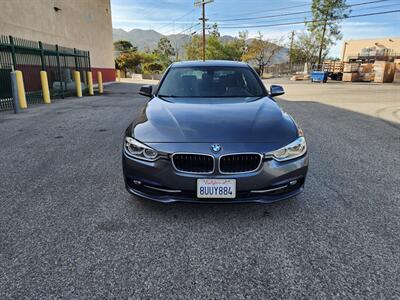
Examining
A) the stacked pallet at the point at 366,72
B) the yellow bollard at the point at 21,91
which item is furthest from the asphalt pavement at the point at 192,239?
the stacked pallet at the point at 366,72

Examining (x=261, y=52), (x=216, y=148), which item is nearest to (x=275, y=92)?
(x=216, y=148)

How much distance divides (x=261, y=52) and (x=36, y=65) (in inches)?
1970

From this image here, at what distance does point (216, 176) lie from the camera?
7.97ft

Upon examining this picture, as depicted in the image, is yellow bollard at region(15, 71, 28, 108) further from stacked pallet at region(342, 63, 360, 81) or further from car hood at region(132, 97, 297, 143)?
stacked pallet at region(342, 63, 360, 81)

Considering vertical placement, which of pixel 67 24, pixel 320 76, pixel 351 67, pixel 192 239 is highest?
pixel 67 24

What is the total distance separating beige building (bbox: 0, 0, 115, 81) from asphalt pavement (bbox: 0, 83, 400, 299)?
11.5 m

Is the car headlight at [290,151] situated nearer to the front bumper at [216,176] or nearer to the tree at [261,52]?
the front bumper at [216,176]

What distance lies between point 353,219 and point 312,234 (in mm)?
535

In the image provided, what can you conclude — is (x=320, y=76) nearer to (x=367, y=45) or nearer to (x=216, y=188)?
(x=367, y=45)

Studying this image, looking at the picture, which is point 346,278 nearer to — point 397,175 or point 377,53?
point 397,175

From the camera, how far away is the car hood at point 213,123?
257cm

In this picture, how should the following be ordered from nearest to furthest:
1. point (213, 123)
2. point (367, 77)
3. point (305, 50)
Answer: point (213, 123) < point (367, 77) < point (305, 50)

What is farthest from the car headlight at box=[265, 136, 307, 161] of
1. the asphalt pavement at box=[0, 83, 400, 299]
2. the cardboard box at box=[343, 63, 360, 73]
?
the cardboard box at box=[343, 63, 360, 73]

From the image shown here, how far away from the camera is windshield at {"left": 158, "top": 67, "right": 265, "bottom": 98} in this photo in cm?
384
